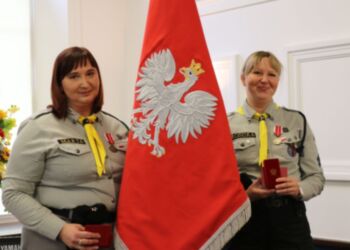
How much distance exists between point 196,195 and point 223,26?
173 cm

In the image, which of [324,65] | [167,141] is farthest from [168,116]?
[324,65]

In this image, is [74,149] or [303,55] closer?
[74,149]

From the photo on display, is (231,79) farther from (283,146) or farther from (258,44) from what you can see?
(283,146)

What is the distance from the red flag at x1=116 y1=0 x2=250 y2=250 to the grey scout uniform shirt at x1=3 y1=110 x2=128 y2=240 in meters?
0.13

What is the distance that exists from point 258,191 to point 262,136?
228 mm

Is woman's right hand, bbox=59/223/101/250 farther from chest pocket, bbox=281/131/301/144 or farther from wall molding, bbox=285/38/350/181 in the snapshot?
wall molding, bbox=285/38/350/181

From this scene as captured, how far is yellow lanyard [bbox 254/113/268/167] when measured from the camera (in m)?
1.57

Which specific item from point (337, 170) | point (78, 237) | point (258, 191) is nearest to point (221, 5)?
point (337, 170)

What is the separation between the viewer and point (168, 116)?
1.46 meters

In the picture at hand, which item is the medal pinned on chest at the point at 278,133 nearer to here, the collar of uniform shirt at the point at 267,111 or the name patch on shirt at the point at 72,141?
the collar of uniform shirt at the point at 267,111

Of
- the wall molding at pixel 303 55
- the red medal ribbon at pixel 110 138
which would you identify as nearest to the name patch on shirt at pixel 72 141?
the red medal ribbon at pixel 110 138

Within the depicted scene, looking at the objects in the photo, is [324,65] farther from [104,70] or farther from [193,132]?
[104,70]

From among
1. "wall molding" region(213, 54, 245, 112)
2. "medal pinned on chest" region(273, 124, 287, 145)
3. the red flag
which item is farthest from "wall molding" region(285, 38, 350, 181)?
the red flag

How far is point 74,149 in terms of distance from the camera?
1.41 meters
